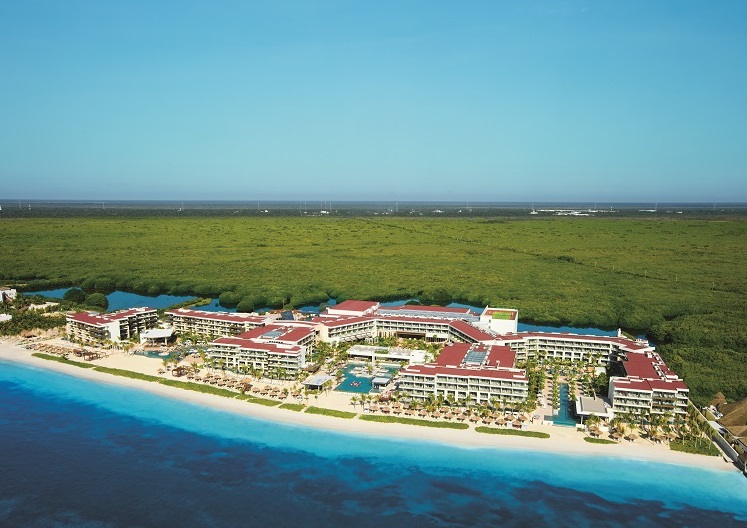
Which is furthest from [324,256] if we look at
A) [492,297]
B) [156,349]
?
[156,349]

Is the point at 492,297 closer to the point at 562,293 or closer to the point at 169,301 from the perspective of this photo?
the point at 562,293

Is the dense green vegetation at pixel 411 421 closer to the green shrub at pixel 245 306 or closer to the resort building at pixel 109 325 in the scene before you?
the resort building at pixel 109 325

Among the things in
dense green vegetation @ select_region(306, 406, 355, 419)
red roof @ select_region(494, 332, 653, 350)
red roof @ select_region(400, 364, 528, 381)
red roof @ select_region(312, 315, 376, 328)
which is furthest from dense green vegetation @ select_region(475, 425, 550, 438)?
red roof @ select_region(312, 315, 376, 328)

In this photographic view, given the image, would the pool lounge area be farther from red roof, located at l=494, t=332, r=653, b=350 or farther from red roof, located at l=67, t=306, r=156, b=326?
red roof, located at l=67, t=306, r=156, b=326

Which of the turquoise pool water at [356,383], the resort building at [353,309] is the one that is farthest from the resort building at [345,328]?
the turquoise pool water at [356,383]

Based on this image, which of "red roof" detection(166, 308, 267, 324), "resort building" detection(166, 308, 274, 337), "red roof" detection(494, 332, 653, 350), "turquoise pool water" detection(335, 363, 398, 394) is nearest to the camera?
"turquoise pool water" detection(335, 363, 398, 394)

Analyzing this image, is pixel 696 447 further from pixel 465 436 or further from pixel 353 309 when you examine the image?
pixel 353 309
